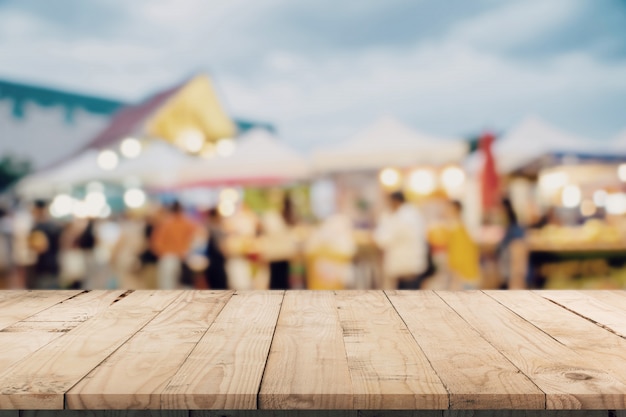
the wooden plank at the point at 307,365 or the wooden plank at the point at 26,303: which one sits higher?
the wooden plank at the point at 26,303

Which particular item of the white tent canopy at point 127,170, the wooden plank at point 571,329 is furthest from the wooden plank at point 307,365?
the white tent canopy at point 127,170

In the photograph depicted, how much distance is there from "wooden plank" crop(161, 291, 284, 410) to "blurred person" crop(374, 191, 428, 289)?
3006 millimetres

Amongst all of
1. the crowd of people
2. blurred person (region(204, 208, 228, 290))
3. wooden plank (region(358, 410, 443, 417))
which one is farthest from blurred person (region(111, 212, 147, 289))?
wooden plank (region(358, 410, 443, 417))

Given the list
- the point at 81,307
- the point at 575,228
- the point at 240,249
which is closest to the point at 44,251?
the point at 240,249

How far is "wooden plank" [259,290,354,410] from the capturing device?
851 millimetres

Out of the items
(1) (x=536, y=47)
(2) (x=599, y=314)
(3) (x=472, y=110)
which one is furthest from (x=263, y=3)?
(2) (x=599, y=314)

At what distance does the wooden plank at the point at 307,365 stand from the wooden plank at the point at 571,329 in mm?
392

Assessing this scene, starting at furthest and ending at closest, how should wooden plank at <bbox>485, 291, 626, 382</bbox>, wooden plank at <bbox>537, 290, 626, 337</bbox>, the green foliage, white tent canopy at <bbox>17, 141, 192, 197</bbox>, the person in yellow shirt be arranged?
the green foliage < white tent canopy at <bbox>17, 141, 192, 197</bbox> < the person in yellow shirt < wooden plank at <bbox>537, 290, 626, 337</bbox> < wooden plank at <bbox>485, 291, 626, 382</bbox>

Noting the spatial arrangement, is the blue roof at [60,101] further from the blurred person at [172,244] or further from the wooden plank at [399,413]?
the wooden plank at [399,413]

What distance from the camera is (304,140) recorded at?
4.89m

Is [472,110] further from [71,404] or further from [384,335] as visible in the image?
[71,404]

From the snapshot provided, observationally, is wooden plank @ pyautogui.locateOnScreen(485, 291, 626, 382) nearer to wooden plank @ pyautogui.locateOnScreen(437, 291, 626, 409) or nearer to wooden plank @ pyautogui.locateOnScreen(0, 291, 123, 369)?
wooden plank @ pyautogui.locateOnScreen(437, 291, 626, 409)

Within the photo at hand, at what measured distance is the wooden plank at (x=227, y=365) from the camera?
853 millimetres

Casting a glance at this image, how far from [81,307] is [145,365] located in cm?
53
